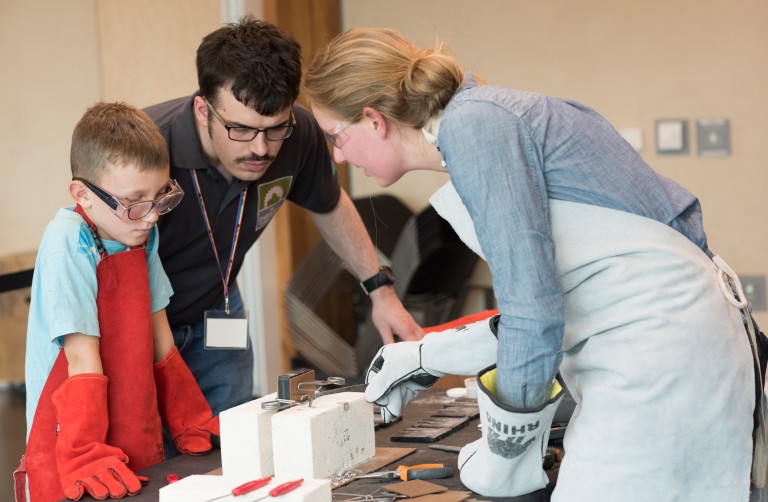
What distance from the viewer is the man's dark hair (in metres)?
A: 2.13

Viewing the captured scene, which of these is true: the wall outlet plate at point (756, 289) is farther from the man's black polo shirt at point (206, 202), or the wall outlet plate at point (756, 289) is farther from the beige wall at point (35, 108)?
the beige wall at point (35, 108)

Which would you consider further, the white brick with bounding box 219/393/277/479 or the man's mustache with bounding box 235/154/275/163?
the man's mustache with bounding box 235/154/275/163

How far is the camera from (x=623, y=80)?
14.1 feet

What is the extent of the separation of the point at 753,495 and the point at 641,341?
0.37 metres

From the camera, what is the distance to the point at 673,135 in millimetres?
4215

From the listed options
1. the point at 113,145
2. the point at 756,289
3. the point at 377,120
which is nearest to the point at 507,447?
the point at 377,120

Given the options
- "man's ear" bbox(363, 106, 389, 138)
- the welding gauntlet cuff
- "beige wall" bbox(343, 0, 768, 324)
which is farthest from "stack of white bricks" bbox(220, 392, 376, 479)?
"beige wall" bbox(343, 0, 768, 324)

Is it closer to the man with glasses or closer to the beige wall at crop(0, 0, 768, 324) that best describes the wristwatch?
the man with glasses

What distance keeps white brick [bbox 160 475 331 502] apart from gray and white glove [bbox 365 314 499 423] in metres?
0.29

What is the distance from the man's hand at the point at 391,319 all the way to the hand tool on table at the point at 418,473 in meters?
0.82

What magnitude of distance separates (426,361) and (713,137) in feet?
9.29

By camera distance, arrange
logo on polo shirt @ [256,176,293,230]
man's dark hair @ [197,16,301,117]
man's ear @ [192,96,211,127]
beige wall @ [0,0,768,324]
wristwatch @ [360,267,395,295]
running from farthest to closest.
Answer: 1. beige wall @ [0,0,768,324]
2. wristwatch @ [360,267,395,295]
3. logo on polo shirt @ [256,176,293,230]
4. man's ear @ [192,96,211,127]
5. man's dark hair @ [197,16,301,117]

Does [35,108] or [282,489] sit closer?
[282,489]

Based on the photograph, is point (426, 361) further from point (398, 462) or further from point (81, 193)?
point (81, 193)
